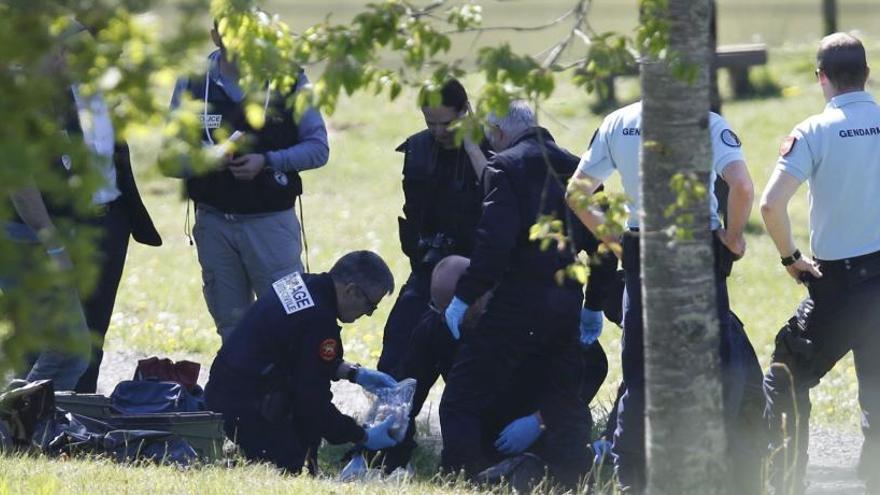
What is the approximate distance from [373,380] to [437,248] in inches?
31.4

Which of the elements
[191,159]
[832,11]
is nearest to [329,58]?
[191,159]

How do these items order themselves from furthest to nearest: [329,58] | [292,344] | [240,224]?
[240,224] < [292,344] < [329,58]

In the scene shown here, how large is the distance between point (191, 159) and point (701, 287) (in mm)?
1837

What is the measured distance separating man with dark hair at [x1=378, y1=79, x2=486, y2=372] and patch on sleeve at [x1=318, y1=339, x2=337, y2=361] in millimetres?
930

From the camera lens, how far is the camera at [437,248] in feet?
22.4

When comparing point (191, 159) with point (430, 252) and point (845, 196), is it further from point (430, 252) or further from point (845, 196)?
point (430, 252)

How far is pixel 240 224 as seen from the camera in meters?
7.01

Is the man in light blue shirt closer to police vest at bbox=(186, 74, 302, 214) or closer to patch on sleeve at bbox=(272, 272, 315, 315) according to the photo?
patch on sleeve at bbox=(272, 272, 315, 315)

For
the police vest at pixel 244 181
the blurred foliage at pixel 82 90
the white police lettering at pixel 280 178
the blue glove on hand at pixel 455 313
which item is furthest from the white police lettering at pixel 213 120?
the blurred foliage at pixel 82 90

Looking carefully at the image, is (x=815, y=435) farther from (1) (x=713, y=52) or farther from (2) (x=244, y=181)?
(2) (x=244, y=181)

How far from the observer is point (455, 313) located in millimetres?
6215

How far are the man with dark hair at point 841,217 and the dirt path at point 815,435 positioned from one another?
61 cm

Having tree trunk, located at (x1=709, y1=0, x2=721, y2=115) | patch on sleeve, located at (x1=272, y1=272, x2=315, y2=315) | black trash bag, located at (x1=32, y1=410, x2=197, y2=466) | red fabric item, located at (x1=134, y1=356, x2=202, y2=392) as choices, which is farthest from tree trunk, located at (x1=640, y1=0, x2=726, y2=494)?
red fabric item, located at (x1=134, y1=356, x2=202, y2=392)

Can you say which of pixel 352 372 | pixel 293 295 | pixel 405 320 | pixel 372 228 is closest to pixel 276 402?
pixel 352 372
